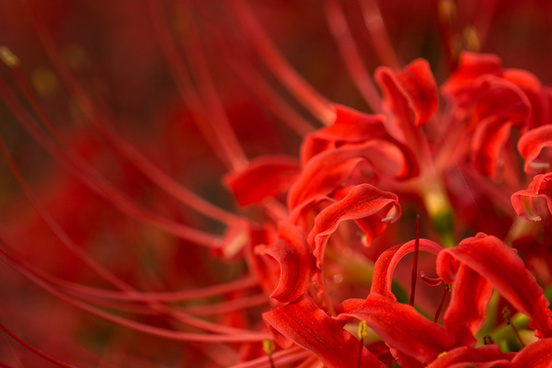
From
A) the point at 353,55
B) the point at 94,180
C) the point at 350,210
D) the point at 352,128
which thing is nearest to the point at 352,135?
the point at 352,128

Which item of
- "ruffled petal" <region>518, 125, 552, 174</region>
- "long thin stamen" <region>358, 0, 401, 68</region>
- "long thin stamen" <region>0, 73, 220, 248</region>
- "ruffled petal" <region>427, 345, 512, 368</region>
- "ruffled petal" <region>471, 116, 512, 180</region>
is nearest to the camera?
"ruffled petal" <region>427, 345, 512, 368</region>

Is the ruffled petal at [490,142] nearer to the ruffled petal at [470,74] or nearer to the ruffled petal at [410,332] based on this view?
the ruffled petal at [470,74]

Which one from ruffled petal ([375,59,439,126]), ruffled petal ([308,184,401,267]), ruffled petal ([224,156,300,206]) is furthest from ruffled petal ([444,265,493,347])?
ruffled petal ([224,156,300,206])

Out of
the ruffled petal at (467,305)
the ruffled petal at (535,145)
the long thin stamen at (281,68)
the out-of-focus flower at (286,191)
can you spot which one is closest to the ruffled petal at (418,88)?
the out-of-focus flower at (286,191)

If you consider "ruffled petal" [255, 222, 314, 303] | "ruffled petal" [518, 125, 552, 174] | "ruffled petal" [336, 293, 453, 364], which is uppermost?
"ruffled petal" [518, 125, 552, 174]

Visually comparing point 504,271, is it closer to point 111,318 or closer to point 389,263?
point 389,263

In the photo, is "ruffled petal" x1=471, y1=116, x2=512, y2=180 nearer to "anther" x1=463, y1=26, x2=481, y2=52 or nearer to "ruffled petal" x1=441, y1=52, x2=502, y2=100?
"ruffled petal" x1=441, y1=52, x2=502, y2=100

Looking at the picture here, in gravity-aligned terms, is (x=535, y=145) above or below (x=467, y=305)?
above
